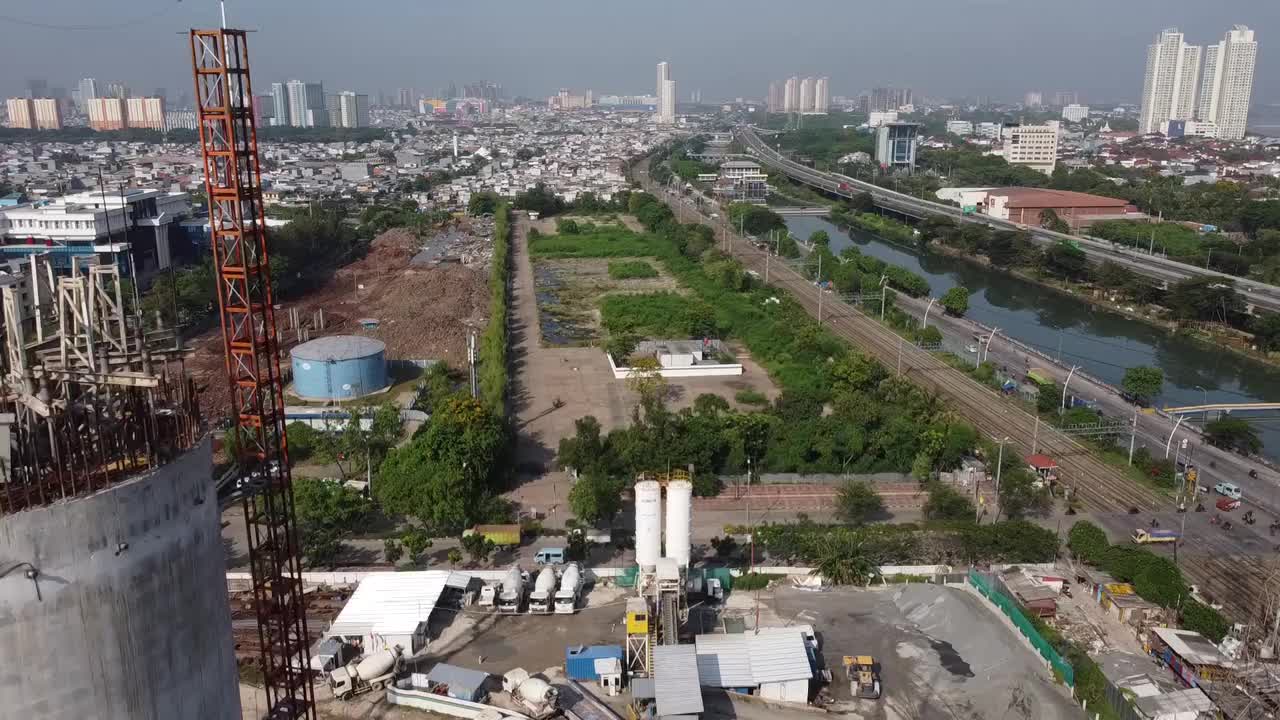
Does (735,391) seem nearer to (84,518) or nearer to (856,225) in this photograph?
(84,518)

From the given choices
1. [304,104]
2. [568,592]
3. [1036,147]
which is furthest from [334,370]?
[304,104]

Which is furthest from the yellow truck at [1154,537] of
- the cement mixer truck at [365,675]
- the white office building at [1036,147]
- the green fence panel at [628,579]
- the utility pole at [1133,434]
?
the white office building at [1036,147]

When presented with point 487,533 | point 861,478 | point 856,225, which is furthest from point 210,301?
point 856,225

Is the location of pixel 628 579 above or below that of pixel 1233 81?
below

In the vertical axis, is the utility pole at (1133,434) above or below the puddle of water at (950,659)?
above

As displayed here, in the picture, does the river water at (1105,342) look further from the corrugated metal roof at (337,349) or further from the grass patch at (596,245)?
the corrugated metal roof at (337,349)

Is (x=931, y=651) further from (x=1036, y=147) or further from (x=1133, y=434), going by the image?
(x=1036, y=147)

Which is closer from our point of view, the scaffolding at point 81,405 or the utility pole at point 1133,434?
the scaffolding at point 81,405
